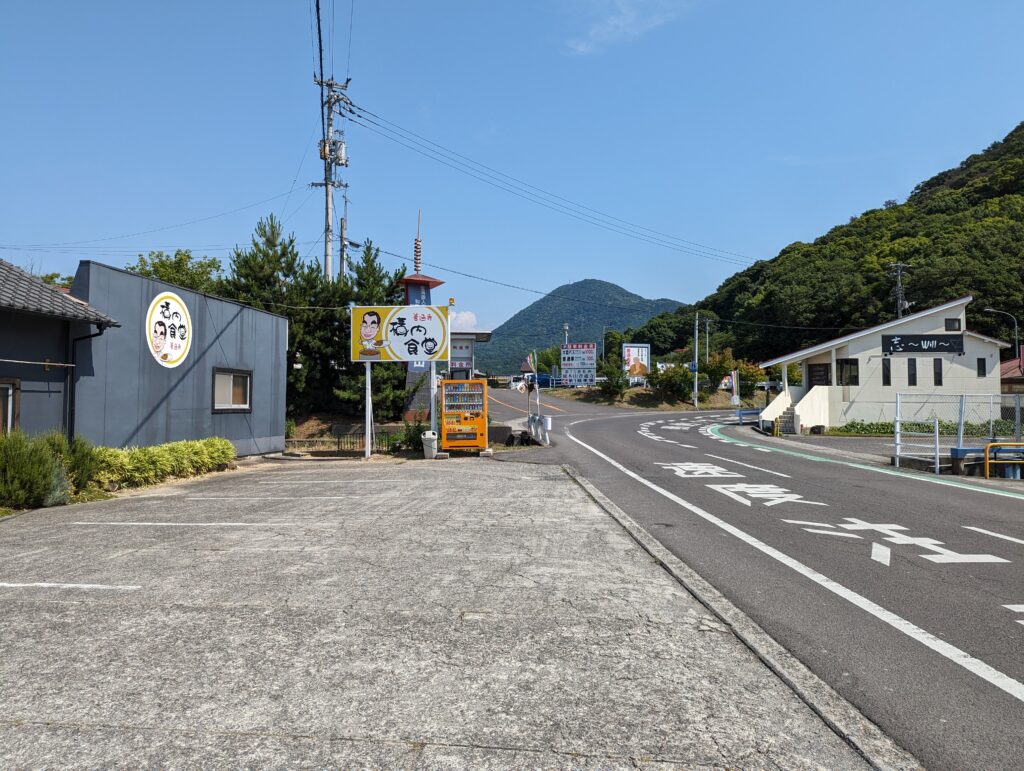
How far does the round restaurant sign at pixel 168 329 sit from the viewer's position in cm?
1434

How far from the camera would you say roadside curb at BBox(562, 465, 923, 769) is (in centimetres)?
278

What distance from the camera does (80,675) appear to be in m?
3.50

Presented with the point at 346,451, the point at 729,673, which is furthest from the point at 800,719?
the point at 346,451

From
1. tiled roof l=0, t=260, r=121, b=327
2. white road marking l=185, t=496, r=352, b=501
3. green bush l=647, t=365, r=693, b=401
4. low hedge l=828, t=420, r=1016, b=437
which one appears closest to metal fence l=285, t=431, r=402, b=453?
tiled roof l=0, t=260, r=121, b=327

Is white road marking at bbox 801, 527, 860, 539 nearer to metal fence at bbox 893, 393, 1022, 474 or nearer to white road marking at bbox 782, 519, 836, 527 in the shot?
white road marking at bbox 782, 519, 836, 527

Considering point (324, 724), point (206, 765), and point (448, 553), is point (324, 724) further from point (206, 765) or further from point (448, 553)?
point (448, 553)

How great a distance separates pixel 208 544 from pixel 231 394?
1171cm

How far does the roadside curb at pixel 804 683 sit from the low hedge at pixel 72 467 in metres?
9.54

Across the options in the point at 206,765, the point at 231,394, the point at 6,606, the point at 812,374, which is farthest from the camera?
the point at 812,374

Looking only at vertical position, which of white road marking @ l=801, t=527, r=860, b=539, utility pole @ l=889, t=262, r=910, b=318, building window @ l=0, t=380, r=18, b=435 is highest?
utility pole @ l=889, t=262, r=910, b=318

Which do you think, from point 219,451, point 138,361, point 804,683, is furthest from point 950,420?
point 138,361

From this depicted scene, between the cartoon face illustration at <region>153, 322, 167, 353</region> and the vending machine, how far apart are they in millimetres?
8319

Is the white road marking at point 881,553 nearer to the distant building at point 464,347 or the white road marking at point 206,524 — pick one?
the white road marking at point 206,524

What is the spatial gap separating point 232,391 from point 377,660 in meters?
15.7
